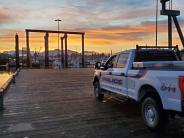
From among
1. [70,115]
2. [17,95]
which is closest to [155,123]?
[70,115]

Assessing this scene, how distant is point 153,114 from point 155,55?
3.14 metres

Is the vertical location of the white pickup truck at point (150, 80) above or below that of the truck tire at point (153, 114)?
above

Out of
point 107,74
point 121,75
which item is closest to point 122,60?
point 121,75

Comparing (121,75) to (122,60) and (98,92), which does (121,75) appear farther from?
(98,92)

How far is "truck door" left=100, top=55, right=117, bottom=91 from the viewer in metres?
12.8

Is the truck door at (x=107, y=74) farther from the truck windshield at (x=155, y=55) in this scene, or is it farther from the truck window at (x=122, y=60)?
the truck windshield at (x=155, y=55)

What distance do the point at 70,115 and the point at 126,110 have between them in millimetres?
1767

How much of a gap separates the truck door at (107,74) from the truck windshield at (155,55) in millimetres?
1409

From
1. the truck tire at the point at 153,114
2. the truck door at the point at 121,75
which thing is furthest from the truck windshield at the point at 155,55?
the truck tire at the point at 153,114

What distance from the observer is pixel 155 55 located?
11609mm

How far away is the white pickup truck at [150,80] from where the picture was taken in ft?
26.2

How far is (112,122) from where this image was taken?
984cm

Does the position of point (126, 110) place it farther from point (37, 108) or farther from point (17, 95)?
point (17, 95)

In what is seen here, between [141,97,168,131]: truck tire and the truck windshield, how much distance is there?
7.60 feet
